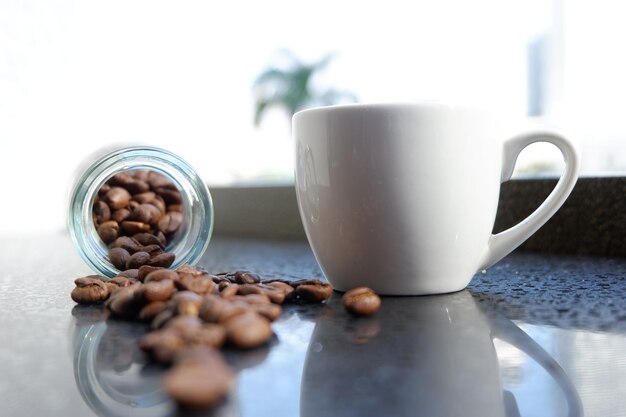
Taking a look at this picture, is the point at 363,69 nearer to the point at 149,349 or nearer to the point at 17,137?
the point at 17,137

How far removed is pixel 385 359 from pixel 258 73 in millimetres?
8510

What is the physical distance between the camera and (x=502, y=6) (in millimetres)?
7523

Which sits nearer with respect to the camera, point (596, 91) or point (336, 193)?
point (336, 193)

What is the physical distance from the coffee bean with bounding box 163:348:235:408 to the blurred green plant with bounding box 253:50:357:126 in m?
7.99

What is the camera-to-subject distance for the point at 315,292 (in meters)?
0.61

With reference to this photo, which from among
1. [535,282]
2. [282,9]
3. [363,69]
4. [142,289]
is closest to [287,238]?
[535,282]

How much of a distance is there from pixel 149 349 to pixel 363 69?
9181 millimetres

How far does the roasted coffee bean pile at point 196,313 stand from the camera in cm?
31

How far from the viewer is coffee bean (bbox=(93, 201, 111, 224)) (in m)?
0.88

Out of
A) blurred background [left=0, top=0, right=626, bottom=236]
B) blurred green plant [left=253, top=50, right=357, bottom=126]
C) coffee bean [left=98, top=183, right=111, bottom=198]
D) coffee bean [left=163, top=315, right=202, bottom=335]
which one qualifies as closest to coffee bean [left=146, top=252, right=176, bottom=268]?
coffee bean [left=98, top=183, right=111, bottom=198]

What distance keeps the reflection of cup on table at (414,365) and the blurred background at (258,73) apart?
0.27 meters

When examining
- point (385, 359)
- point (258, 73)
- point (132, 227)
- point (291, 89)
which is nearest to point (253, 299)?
point (385, 359)

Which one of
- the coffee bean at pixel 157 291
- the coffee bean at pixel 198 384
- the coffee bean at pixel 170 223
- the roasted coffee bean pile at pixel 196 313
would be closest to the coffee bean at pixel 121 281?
the roasted coffee bean pile at pixel 196 313

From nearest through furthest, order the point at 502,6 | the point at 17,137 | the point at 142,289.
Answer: the point at 142,289 < the point at 17,137 < the point at 502,6
